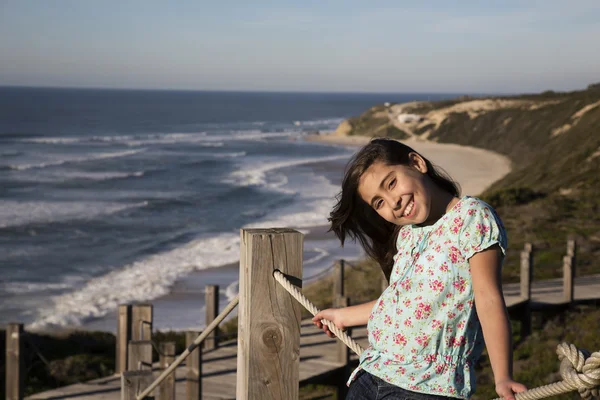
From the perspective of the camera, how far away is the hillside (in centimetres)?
1661

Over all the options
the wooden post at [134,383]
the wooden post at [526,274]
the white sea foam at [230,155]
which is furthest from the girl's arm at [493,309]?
the white sea foam at [230,155]

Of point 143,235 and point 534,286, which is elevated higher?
point 534,286

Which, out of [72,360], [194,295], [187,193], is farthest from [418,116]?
Answer: [72,360]

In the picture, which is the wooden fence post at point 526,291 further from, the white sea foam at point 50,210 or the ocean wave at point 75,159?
the ocean wave at point 75,159

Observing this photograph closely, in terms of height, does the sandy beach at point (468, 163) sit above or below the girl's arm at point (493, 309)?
below

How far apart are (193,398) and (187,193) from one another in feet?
101

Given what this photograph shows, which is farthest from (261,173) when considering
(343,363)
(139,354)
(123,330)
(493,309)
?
(493,309)

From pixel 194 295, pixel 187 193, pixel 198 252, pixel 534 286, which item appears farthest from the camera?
pixel 187 193

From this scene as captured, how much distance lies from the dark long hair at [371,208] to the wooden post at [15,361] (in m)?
4.26

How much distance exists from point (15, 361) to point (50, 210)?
25.8 m

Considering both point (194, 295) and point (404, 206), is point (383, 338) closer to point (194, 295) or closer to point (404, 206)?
point (404, 206)

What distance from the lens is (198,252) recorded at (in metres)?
22.6

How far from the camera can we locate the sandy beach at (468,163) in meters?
40.4

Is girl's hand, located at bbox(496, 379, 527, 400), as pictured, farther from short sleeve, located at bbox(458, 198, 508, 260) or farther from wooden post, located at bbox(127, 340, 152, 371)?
wooden post, located at bbox(127, 340, 152, 371)
